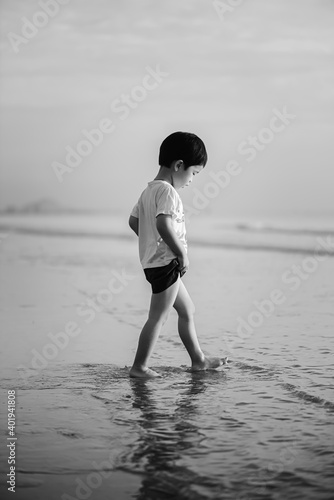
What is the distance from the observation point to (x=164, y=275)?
4.65m

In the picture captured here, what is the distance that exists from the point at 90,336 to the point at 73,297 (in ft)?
7.99

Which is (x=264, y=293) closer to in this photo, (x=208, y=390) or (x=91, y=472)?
(x=208, y=390)

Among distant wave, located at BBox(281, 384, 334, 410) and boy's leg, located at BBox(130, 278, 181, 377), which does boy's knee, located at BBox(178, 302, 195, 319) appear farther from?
distant wave, located at BBox(281, 384, 334, 410)

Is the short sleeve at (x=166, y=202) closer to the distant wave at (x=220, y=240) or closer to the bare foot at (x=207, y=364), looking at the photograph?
the bare foot at (x=207, y=364)

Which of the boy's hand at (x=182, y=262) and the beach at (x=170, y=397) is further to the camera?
the boy's hand at (x=182, y=262)

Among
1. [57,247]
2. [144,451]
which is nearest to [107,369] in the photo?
[144,451]

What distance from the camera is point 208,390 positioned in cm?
422

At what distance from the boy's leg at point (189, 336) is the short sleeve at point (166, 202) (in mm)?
546

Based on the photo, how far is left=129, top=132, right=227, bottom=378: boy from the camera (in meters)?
4.57

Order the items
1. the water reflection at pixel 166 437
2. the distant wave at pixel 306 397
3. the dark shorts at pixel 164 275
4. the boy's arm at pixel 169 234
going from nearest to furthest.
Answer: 1. the water reflection at pixel 166 437
2. the distant wave at pixel 306 397
3. the boy's arm at pixel 169 234
4. the dark shorts at pixel 164 275

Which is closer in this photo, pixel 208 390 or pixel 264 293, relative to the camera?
pixel 208 390

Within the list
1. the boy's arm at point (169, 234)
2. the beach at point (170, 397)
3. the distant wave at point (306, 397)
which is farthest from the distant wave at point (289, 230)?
the distant wave at point (306, 397)

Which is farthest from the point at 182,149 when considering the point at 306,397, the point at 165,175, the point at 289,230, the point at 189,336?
the point at 289,230

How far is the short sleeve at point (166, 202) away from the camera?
14.9 feet
